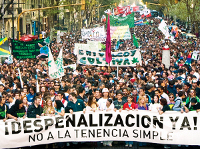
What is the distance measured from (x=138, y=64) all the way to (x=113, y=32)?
814 cm

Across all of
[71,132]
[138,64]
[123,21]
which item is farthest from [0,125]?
[123,21]

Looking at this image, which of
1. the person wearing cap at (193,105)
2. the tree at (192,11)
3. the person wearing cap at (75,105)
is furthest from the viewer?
the tree at (192,11)

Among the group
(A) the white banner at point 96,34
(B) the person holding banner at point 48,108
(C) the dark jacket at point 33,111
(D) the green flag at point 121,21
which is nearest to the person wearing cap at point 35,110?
(C) the dark jacket at point 33,111

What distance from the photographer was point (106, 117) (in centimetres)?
1038

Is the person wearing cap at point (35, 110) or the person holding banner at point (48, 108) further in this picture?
the person holding banner at point (48, 108)

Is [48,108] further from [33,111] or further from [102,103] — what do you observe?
[102,103]

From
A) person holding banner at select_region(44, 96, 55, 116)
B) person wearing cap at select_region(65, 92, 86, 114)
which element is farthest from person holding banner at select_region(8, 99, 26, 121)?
person wearing cap at select_region(65, 92, 86, 114)

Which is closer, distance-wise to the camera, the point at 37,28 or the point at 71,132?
the point at 71,132

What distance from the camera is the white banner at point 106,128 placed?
32.8 feet

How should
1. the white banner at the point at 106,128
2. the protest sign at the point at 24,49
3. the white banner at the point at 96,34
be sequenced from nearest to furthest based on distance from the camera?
the white banner at the point at 106,128 → the protest sign at the point at 24,49 → the white banner at the point at 96,34

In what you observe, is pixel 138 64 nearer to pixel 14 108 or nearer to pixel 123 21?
pixel 14 108

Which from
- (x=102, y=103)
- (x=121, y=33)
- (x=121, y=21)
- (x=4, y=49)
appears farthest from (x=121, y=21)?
(x=102, y=103)

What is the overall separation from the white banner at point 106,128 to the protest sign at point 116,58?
8.61 metres

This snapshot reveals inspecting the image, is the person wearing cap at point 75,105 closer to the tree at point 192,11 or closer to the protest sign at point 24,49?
the protest sign at point 24,49
